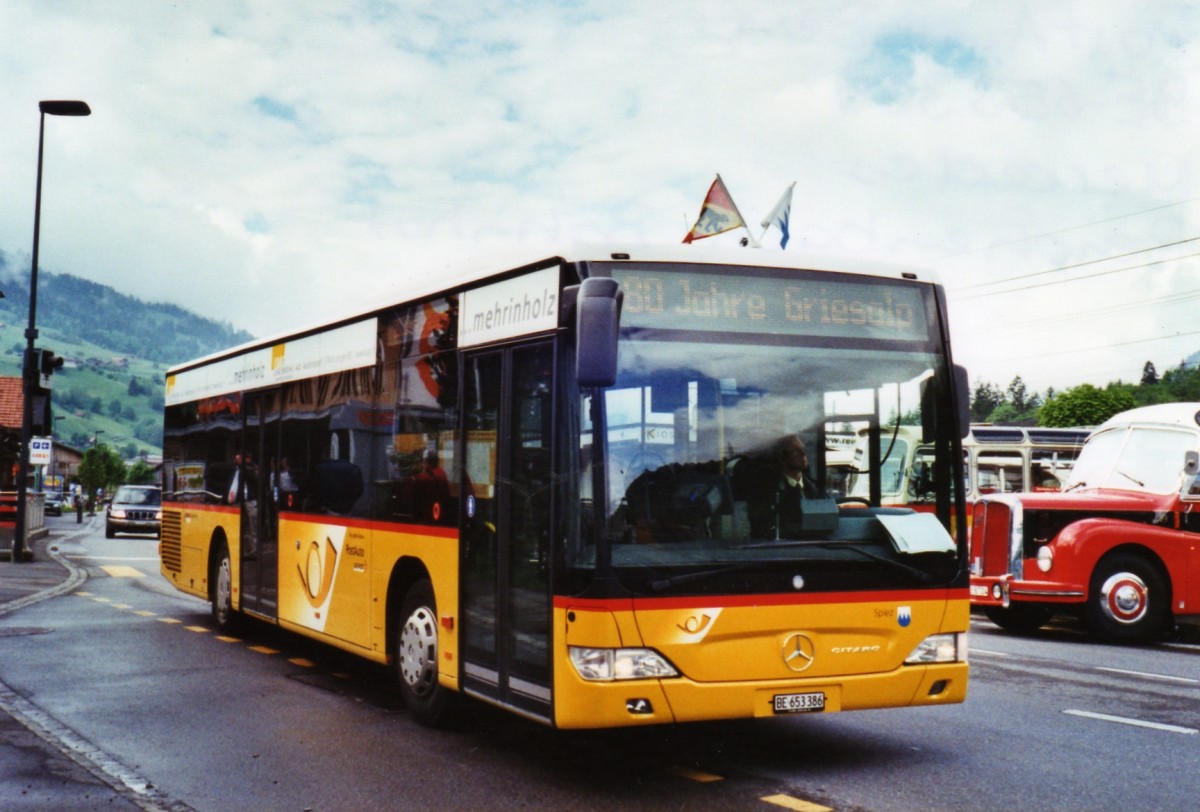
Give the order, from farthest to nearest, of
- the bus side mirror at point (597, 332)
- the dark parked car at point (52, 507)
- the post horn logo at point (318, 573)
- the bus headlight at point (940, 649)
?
the dark parked car at point (52, 507), the post horn logo at point (318, 573), the bus headlight at point (940, 649), the bus side mirror at point (597, 332)

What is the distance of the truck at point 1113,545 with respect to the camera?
1397 centimetres

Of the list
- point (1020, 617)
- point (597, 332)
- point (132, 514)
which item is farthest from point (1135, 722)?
point (132, 514)

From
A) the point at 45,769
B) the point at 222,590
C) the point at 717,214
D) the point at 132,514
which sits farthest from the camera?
the point at 132,514

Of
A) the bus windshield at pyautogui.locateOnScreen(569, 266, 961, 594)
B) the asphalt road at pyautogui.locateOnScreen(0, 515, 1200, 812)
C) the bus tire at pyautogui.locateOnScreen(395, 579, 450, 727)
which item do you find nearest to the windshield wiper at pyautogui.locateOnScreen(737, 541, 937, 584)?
the bus windshield at pyautogui.locateOnScreen(569, 266, 961, 594)

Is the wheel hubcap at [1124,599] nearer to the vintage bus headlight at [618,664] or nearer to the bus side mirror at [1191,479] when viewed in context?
the bus side mirror at [1191,479]

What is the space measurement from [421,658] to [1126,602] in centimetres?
897

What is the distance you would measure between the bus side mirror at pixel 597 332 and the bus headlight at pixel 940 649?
7.95ft

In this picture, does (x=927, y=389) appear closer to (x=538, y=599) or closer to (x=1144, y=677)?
(x=538, y=599)

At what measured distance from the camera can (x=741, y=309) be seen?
6.82m

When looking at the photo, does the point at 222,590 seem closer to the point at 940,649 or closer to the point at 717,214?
the point at 717,214

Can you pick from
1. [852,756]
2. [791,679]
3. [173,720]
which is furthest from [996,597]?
[173,720]

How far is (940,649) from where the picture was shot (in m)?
7.09

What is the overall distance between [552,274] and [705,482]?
1.40 meters

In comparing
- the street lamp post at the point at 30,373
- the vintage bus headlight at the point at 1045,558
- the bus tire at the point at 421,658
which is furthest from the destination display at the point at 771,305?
the street lamp post at the point at 30,373
